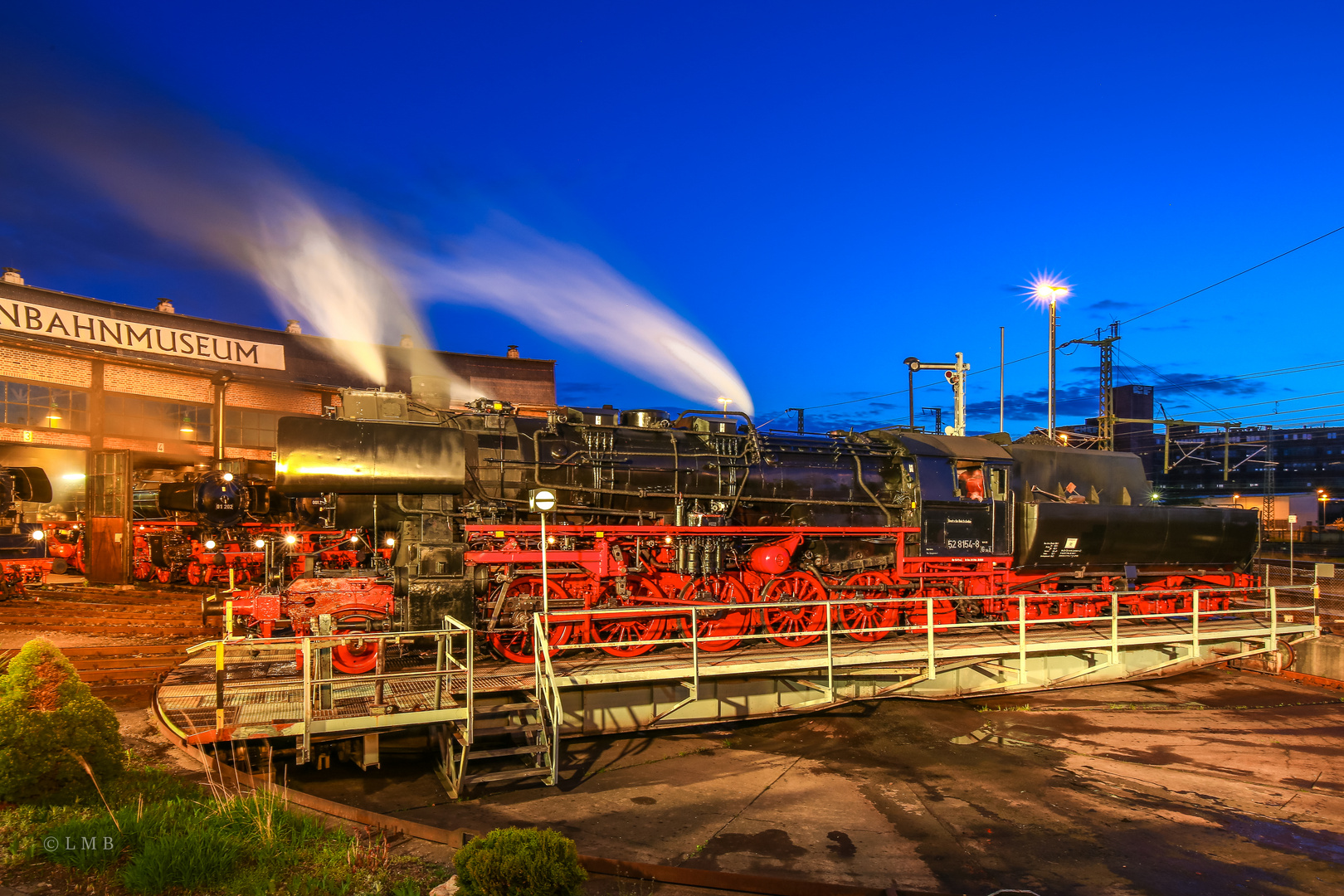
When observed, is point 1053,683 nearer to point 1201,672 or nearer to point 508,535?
point 1201,672

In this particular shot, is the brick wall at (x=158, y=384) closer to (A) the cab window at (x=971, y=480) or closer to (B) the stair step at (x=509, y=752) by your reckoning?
(B) the stair step at (x=509, y=752)

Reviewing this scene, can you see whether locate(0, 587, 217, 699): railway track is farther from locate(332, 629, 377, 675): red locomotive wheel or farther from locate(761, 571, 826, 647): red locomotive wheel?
locate(761, 571, 826, 647): red locomotive wheel

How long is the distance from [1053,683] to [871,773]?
13.4ft

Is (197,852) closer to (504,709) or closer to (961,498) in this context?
(504,709)

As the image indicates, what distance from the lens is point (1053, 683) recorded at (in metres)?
11.9

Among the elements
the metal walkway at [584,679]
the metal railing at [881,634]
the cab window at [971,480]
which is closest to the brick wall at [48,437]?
the metal walkway at [584,679]

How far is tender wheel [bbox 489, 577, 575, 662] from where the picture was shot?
10.1 m

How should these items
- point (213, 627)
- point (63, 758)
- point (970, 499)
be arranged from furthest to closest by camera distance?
1. point (213, 627)
2. point (970, 499)
3. point (63, 758)

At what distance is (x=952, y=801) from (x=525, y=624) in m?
5.67

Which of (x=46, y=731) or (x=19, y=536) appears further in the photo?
(x=19, y=536)

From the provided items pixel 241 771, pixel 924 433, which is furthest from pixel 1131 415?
pixel 241 771

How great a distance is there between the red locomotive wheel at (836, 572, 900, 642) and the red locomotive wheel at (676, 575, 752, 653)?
1.74 m

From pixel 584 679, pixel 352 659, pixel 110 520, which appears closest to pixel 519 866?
pixel 584 679

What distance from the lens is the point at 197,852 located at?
5.19 metres
